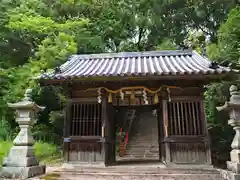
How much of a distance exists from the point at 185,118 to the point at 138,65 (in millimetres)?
2919

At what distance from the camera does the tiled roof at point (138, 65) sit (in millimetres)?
7950

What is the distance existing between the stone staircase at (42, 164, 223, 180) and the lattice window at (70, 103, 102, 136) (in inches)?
51.8

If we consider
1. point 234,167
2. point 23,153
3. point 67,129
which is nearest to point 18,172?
point 23,153

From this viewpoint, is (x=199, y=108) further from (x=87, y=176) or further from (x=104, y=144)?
(x=87, y=176)

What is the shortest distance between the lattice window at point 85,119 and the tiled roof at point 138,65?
1325mm

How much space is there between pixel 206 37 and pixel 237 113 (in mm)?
17534

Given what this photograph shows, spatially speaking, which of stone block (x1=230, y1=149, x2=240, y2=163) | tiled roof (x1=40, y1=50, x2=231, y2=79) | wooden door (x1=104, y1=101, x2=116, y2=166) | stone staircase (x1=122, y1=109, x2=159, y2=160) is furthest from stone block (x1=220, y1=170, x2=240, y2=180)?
stone staircase (x1=122, y1=109, x2=159, y2=160)

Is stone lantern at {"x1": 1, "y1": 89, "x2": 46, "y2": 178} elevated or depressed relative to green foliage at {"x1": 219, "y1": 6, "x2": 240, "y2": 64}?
depressed

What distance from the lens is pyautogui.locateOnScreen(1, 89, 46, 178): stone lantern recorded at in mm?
7043

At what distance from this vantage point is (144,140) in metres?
17.2

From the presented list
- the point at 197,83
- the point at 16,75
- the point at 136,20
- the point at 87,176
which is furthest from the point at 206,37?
the point at 87,176

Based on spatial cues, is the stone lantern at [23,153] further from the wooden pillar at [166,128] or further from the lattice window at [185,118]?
the lattice window at [185,118]

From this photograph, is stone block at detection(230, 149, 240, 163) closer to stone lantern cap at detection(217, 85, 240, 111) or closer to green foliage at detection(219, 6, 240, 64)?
stone lantern cap at detection(217, 85, 240, 111)

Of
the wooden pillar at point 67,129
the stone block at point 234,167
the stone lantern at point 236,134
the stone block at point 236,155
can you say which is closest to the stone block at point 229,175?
the stone lantern at point 236,134
